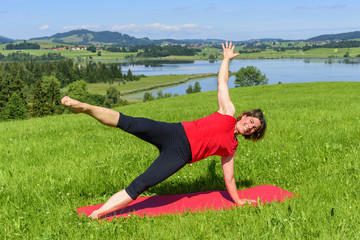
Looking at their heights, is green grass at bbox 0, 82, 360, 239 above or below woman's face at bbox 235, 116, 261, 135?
below

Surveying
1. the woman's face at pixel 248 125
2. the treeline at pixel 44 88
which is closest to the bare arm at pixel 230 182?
the woman's face at pixel 248 125

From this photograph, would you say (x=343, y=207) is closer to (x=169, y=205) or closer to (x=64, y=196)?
(x=169, y=205)

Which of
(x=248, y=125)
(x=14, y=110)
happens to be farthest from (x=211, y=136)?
(x=14, y=110)

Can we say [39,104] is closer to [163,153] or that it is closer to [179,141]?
[163,153]

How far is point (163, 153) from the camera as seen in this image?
439cm

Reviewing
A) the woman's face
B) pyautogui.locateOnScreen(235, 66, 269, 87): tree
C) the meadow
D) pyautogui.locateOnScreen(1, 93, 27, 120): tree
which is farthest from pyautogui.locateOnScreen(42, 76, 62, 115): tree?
the woman's face

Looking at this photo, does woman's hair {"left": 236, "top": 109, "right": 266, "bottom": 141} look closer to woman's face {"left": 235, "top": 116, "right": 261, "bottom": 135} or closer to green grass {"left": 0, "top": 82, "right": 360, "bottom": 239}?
woman's face {"left": 235, "top": 116, "right": 261, "bottom": 135}

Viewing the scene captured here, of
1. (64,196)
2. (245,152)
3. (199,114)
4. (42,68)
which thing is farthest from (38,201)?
(42,68)

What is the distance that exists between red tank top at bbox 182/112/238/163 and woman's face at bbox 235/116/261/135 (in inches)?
6.8

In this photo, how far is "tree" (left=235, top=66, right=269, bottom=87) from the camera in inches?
4692

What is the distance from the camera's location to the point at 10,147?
7746 mm

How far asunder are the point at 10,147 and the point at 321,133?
29.6 feet

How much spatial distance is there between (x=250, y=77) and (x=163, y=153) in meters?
122

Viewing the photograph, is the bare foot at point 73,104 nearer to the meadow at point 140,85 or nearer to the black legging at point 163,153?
the black legging at point 163,153
